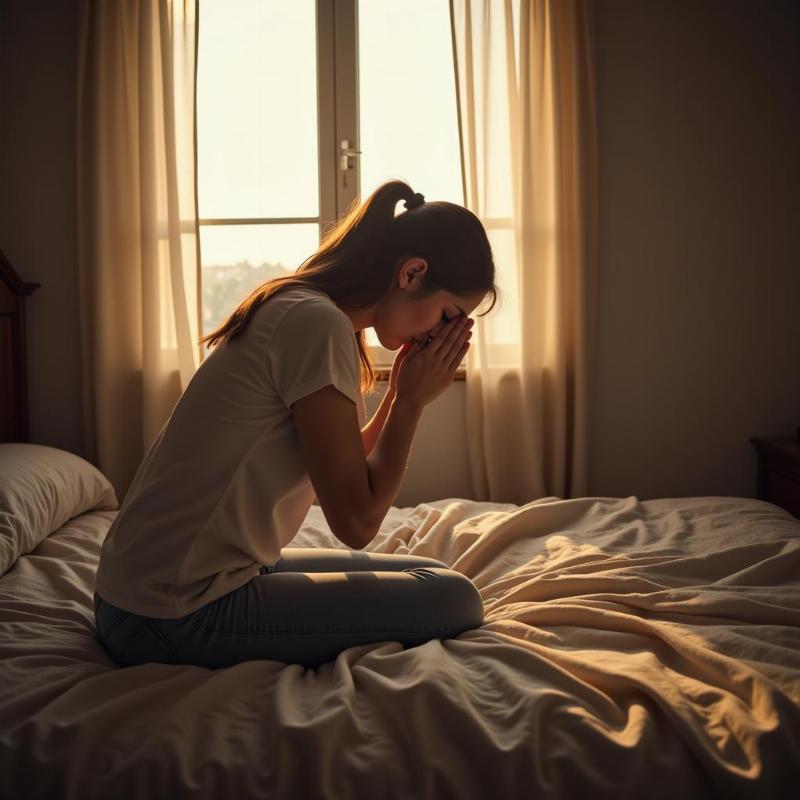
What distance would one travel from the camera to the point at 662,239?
2875mm

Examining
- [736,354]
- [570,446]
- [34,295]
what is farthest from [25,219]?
[736,354]

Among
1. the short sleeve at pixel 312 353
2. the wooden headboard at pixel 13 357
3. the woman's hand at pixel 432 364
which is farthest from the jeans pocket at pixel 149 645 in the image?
the wooden headboard at pixel 13 357

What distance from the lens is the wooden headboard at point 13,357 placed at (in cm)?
256

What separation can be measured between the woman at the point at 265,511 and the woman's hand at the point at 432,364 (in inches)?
1.5

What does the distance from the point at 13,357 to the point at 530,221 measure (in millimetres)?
1800

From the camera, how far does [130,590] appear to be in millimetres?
1088

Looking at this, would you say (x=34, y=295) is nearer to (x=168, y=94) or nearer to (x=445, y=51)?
(x=168, y=94)

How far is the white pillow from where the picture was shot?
5.16 ft

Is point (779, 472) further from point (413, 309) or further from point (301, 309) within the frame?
point (301, 309)

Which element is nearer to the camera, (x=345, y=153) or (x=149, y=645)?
(x=149, y=645)

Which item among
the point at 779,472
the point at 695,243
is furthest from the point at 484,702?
the point at 695,243

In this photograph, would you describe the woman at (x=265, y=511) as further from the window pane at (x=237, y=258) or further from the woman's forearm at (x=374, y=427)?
the window pane at (x=237, y=258)

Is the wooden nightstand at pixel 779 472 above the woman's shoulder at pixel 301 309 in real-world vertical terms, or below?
below

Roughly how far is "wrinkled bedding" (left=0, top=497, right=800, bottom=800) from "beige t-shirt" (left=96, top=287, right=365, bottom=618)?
4.7 inches
